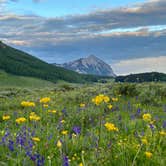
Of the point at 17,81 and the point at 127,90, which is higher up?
the point at 127,90

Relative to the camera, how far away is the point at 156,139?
526cm

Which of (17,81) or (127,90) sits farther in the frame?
(17,81)

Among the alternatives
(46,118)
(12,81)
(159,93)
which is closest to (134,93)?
(159,93)

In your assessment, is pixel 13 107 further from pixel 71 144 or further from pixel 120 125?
pixel 71 144

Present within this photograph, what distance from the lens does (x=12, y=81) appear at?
18288 centimetres

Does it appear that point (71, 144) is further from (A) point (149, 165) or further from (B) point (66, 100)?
(B) point (66, 100)

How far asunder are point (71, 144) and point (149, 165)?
4.43ft

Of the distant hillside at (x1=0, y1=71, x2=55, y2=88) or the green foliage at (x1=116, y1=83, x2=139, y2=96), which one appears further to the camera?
the distant hillside at (x1=0, y1=71, x2=55, y2=88)

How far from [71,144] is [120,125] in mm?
2770

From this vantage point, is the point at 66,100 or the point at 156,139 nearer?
the point at 156,139

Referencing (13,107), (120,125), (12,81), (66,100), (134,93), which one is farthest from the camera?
(12,81)

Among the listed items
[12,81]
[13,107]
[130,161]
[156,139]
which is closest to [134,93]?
[13,107]

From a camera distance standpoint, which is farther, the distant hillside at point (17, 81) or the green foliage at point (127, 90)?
the distant hillside at point (17, 81)

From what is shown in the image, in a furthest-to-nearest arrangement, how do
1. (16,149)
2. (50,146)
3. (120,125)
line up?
(120,125), (50,146), (16,149)
